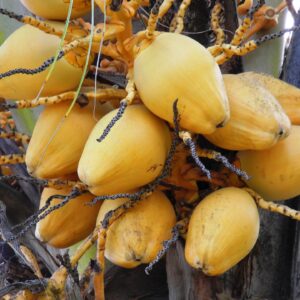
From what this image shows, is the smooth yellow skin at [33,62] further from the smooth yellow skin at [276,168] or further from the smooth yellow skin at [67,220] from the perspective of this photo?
the smooth yellow skin at [276,168]

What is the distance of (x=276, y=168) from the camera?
1049mm

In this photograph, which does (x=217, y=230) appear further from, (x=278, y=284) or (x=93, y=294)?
(x=278, y=284)

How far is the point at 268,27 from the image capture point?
54.9 inches

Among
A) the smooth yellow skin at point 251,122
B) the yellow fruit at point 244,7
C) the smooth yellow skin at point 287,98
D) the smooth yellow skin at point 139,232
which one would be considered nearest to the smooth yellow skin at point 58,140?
the smooth yellow skin at point 139,232

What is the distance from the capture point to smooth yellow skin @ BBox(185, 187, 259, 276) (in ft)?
3.20

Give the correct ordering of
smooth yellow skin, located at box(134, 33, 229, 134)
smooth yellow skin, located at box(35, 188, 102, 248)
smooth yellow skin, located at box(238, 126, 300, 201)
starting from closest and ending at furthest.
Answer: smooth yellow skin, located at box(134, 33, 229, 134)
smooth yellow skin, located at box(238, 126, 300, 201)
smooth yellow skin, located at box(35, 188, 102, 248)

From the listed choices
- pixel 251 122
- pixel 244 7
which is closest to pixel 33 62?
pixel 251 122

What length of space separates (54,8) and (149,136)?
1.04ft

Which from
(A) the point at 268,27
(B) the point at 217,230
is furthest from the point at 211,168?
(A) the point at 268,27

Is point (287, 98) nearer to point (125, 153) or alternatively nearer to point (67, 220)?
point (125, 153)

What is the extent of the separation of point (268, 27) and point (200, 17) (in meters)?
0.23

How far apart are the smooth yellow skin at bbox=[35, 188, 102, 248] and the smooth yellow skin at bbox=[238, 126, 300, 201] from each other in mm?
307

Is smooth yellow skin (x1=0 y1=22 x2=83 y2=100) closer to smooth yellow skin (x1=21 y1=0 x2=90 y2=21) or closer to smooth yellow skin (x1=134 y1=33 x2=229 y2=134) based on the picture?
smooth yellow skin (x1=21 y1=0 x2=90 y2=21)

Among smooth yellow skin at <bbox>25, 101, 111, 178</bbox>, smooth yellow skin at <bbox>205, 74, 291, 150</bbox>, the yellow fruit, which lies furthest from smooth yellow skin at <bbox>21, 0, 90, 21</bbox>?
the yellow fruit
